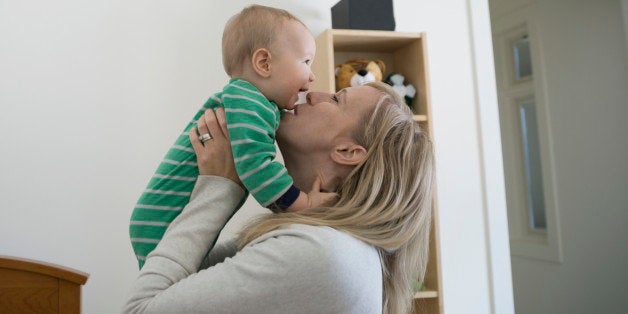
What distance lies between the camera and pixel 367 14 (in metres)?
2.46

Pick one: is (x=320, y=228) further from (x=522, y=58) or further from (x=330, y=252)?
(x=522, y=58)

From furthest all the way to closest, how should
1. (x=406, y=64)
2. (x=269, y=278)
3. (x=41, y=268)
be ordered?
(x=406, y=64) → (x=41, y=268) → (x=269, y=278)

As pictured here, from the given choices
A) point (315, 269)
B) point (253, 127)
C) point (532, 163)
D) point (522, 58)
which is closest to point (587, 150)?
point (532, 163)

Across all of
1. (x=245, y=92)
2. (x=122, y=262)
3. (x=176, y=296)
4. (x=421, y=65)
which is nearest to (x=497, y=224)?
(x=421, y=65)

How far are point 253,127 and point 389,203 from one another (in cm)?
31

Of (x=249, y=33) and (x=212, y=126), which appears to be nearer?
(x=212, y=126)

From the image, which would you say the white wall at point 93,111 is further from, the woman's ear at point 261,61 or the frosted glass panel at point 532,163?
the frosted glass panel at point 532,163

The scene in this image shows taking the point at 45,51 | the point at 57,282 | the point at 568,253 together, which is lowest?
the point at 568,253

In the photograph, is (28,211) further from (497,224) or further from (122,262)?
(497,224)

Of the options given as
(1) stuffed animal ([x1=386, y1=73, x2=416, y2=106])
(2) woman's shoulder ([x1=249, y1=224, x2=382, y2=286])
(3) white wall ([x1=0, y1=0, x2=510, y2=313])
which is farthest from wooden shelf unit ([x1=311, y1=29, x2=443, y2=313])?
(2) woman's shoulder ([x1=249, y1=224, x2=382, y2=286])

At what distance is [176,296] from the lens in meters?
0.83

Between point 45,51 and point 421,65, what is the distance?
1.68 metres

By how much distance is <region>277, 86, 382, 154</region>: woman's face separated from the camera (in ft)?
3.72

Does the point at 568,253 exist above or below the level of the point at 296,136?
below
